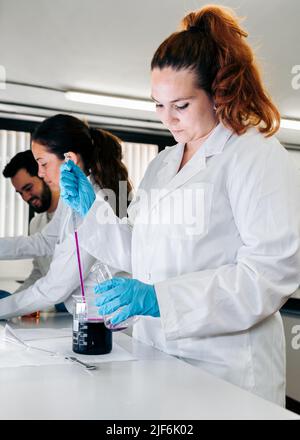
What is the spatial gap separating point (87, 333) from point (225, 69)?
2.49 feet

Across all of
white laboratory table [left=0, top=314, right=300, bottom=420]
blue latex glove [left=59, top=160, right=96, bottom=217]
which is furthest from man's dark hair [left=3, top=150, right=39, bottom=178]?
white laboratory table [left=0, top=314, right=300, bottom=420]

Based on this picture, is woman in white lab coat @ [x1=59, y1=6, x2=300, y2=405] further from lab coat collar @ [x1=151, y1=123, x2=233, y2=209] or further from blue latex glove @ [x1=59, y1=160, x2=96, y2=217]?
blue latex glove @ [x1=59, y1=160, x2=96, y2=217]

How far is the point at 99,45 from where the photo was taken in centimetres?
355

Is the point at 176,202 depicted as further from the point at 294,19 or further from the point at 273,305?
the point at 294,19

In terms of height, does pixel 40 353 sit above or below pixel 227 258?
below

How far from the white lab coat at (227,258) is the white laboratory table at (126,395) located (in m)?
0.13

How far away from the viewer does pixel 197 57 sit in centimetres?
132

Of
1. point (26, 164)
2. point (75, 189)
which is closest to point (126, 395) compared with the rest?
point (75, 189)

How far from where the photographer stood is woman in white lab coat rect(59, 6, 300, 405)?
44.0 inches

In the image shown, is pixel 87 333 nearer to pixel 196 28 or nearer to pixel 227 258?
pixel 227 258
